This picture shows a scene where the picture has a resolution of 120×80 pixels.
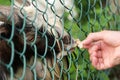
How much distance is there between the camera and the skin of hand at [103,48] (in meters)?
3.43

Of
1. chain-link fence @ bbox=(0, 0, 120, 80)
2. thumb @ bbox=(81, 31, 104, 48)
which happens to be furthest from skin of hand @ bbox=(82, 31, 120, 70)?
chain-link fence @ bbox=(0, 0, 120, 80)

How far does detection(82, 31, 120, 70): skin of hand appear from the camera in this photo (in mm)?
3430

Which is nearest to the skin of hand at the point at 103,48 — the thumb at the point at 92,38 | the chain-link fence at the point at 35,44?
the thumb at the point at 92,38

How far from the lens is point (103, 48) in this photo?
11.6 feet

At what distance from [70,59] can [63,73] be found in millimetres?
115

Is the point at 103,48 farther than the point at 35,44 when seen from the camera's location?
Yes

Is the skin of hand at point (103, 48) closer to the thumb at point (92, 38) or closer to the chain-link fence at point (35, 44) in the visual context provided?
the thumb at point (92, 38)

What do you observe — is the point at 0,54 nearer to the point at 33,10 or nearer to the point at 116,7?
the point at 33,10

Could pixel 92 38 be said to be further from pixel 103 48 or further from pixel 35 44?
pixel 35 44

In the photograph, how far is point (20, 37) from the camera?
9.65 ft

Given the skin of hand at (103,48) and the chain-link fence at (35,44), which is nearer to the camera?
the chain-link fence at (35,44)

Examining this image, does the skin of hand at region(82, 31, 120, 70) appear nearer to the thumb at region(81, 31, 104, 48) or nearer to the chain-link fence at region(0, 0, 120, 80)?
the thumb at region(81, 31, 104, 48)

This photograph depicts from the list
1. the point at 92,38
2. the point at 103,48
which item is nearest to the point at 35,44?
the point at 92,38

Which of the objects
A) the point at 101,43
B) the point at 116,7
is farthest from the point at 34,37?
the point at 116,7
